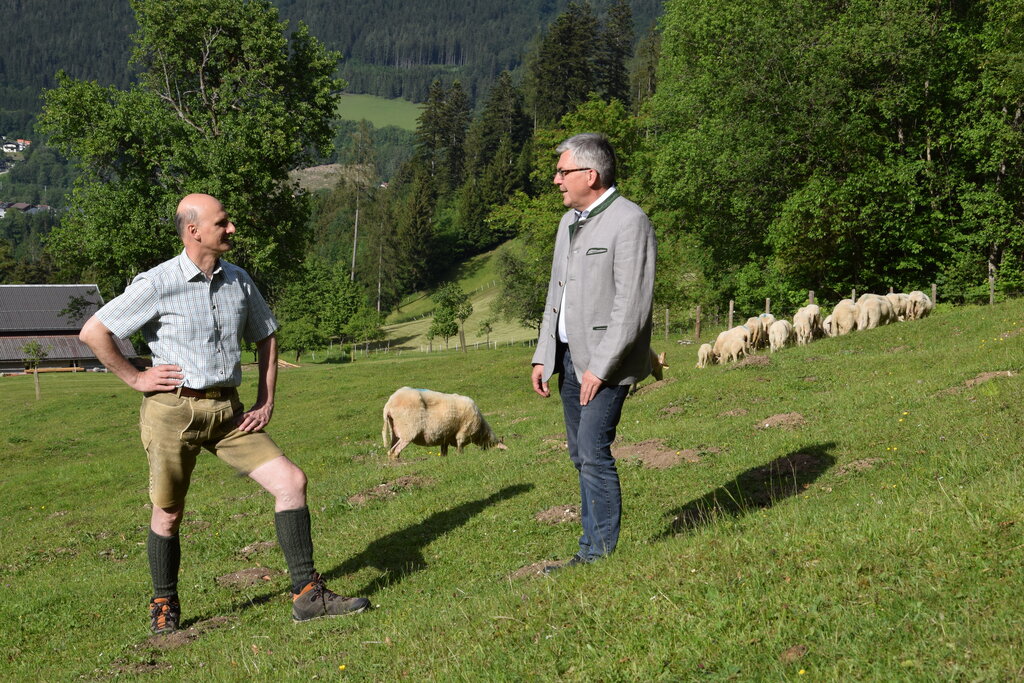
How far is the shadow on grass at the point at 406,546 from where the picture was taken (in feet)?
25.1

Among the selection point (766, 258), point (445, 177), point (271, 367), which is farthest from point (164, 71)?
point (445, 177)

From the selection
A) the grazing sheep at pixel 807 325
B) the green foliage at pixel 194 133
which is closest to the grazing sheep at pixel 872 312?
the grazing sheep at pixel 807 325

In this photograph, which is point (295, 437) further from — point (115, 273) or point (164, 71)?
point (164, 71)

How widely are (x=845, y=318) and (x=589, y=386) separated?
24.6 metres

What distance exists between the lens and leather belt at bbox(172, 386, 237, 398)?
20.4ft

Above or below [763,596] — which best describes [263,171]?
above

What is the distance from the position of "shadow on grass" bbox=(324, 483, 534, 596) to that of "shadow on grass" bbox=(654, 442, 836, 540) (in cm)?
239

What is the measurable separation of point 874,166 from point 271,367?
129 feet

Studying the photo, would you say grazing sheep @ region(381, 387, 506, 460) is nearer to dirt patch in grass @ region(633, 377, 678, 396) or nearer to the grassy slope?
dirt patch in grass @ region(633, 377, 678, 396)

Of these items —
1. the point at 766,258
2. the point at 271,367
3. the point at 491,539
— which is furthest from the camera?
the point at 766,258

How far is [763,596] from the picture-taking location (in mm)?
4508

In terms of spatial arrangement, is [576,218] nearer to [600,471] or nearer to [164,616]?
[600,471]

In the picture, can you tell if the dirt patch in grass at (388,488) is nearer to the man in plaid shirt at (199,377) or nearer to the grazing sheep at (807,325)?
the man in plaid shirt at (199,377)

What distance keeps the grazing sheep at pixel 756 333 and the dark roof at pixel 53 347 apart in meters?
63.9
